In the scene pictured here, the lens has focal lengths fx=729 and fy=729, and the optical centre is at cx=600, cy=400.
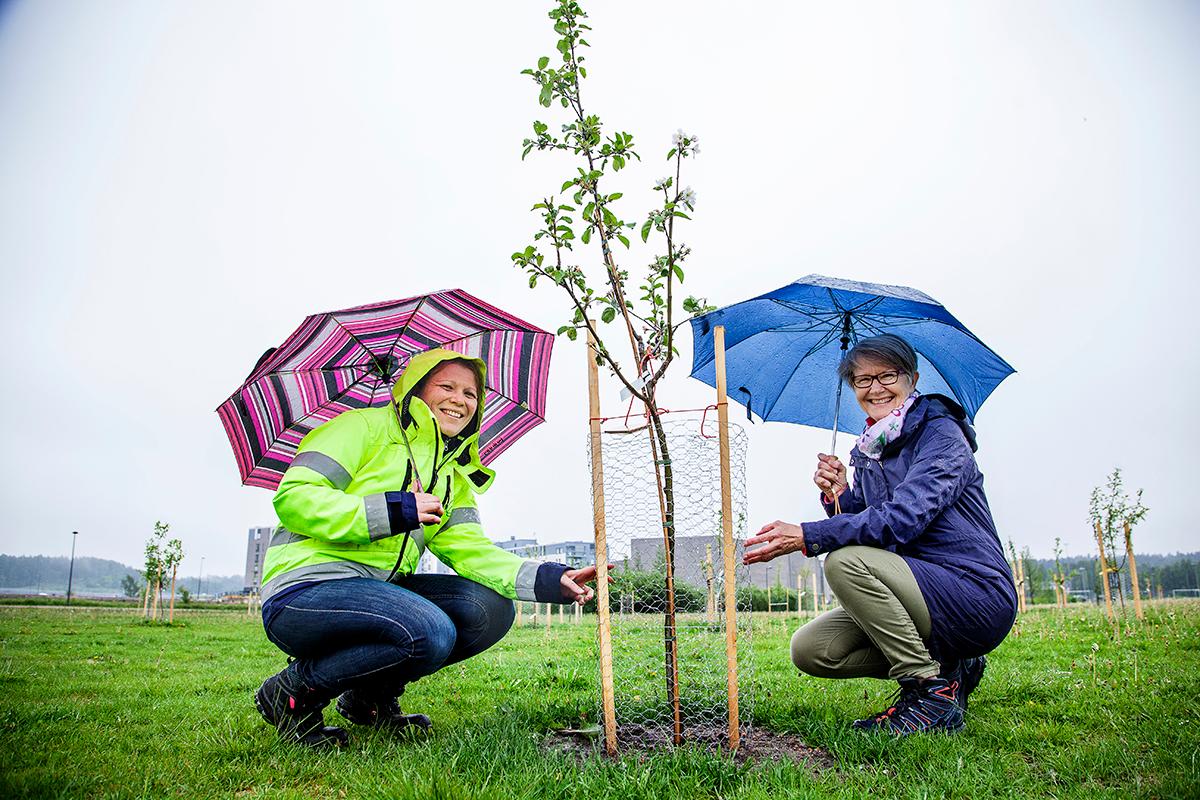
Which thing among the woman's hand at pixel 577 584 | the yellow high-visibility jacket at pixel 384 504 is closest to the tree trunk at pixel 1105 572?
the woman's hand at pixel 577 584

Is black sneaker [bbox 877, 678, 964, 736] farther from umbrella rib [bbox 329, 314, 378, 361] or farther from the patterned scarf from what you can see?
umbrella rib [bbox 329, 314, 378, 361]

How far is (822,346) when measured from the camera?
15.2 ft

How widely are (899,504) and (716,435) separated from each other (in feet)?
3.11

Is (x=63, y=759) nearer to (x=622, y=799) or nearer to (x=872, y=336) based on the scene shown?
(x=622, y=799)

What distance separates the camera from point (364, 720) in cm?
386

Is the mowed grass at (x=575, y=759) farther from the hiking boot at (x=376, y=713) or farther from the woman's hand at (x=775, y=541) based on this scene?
the woman's hand at (x=775, y=541)

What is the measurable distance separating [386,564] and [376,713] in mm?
888

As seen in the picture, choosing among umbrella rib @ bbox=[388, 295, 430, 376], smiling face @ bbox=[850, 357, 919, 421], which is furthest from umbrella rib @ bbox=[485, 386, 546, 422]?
smiling face @ bbox=[850, 357, 919, 421]

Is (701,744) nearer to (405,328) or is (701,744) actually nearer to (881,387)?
(881,387)

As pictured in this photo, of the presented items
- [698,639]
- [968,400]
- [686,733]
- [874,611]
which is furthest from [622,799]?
[968,400]

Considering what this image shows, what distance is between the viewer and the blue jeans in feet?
10.8

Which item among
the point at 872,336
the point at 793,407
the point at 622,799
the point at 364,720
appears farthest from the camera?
the point at 793,407

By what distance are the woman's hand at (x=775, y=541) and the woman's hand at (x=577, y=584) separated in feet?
2.42

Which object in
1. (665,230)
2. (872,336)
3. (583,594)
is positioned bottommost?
(583,594)
